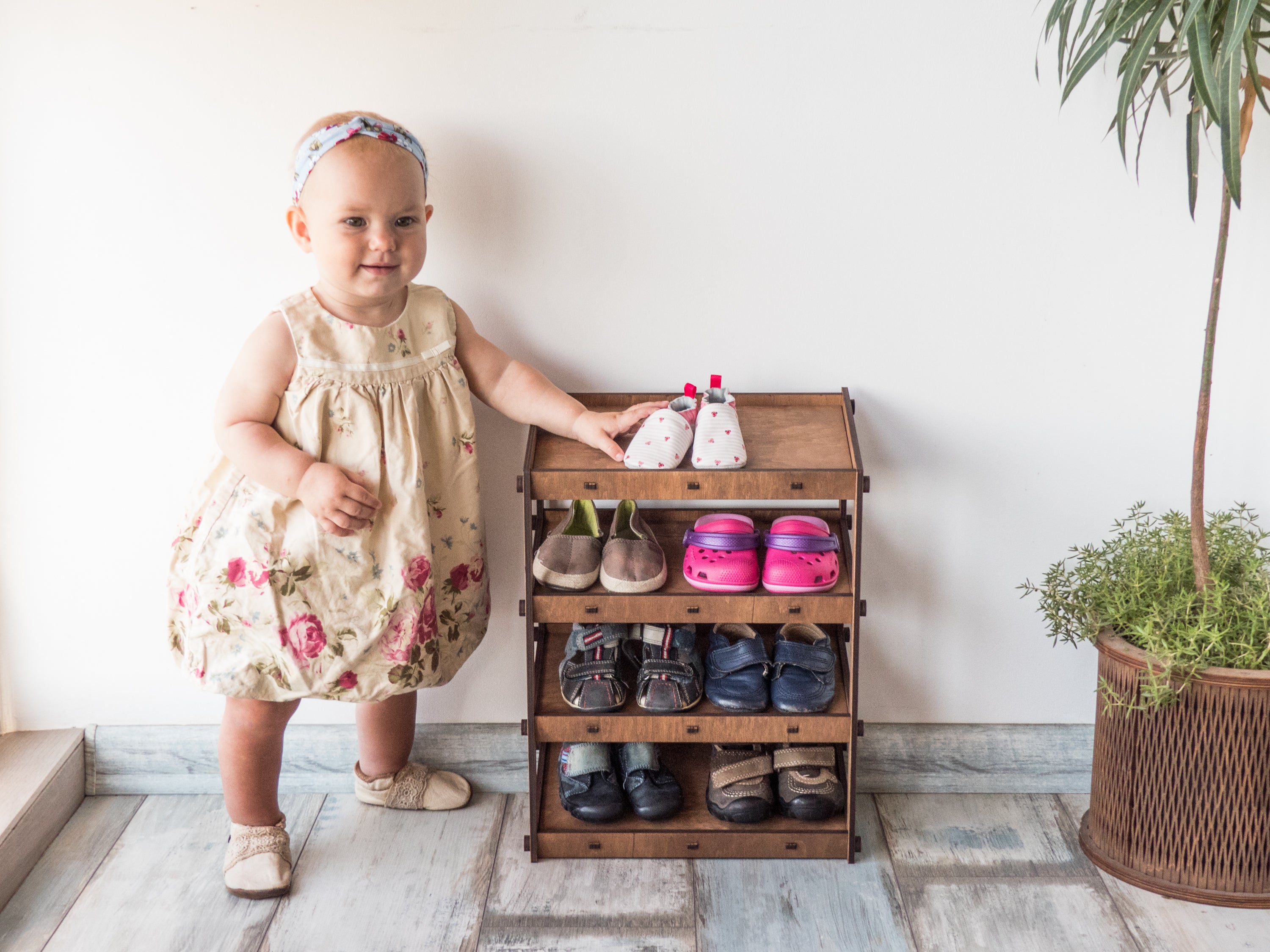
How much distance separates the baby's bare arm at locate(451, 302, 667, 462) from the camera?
65.1 inches

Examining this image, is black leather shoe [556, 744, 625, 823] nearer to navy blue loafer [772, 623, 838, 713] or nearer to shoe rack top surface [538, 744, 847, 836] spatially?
shoe rack top surface [538, 744, 847, 836]

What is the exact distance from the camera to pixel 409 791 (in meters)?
1.89

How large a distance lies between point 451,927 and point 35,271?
1.26 metres

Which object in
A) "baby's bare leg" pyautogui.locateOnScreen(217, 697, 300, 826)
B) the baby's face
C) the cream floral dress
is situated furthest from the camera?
"baby's bare leg" pyautogui.locateOnScreen(217, 697, 300, 826)

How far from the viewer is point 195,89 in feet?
5.50

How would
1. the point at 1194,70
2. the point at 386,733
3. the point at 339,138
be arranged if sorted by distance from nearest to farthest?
the point at 1194,70 → the point at 339,138 → the point at 386,733

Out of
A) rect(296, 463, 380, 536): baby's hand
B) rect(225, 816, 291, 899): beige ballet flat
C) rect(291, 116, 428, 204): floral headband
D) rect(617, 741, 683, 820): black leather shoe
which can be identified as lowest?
rect(225, 816, 291, 899): beige ballet flat

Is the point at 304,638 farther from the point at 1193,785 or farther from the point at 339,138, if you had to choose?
the point at 1193,785

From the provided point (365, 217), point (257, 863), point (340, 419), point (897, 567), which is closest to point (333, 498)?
point (340, 419)

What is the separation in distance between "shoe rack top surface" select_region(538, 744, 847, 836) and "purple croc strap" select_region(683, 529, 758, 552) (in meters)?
0.42

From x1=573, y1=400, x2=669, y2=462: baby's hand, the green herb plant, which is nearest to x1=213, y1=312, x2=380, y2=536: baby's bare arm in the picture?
x1=573, y1=400, x2=669, y2=462: baby's hand

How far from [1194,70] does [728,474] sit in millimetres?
780

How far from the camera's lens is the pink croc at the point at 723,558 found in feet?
5.29

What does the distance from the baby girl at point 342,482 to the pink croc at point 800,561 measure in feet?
0.97
